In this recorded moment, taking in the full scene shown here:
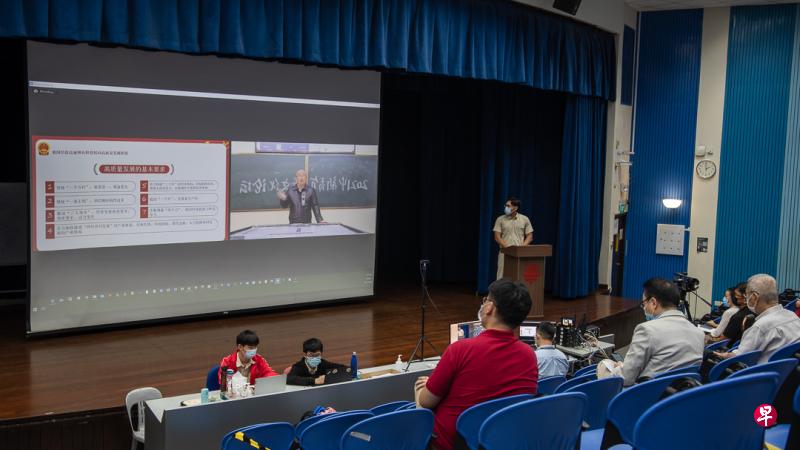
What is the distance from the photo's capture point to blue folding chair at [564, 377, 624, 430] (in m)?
3.23

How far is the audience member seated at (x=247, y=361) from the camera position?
4.73m

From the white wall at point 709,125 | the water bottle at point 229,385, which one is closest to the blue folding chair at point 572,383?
the water bottle at point 229,385

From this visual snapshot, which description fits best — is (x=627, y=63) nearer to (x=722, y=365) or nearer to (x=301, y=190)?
(x=301, y=190)

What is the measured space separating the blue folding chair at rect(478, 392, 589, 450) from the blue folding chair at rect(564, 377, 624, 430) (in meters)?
0.68

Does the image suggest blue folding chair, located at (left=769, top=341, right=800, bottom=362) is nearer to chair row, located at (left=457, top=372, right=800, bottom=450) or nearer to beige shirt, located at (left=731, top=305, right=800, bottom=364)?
beige shirt, located at (left=731, top=305, right=800, bottom=364)

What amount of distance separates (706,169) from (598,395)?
26.5 ft

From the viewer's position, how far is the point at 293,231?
26.7ft

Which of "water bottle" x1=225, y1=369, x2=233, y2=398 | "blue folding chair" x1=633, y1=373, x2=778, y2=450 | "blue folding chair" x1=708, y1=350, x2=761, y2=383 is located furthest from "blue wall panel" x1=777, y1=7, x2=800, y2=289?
"blue folding chair" x1=633, y1=373, x2=778, y2=450

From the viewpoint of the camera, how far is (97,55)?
6680 millimetres

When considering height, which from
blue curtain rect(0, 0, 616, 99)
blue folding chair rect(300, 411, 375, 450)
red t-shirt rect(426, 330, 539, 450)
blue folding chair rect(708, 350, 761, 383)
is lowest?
blue folding chair rect(300, 411, 375, 450)

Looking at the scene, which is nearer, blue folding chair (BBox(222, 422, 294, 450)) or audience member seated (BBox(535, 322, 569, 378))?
blue folding chair (BBox(222, 422, 294, 450))

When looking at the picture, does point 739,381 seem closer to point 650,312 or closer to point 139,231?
point 650,312

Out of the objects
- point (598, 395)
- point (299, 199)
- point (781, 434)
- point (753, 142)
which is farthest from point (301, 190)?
point (753, 142)

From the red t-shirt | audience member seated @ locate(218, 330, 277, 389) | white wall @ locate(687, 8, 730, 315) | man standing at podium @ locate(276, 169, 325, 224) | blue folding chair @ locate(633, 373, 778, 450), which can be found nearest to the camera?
blue folding chair @ locate(633, 373, 778, 450)
